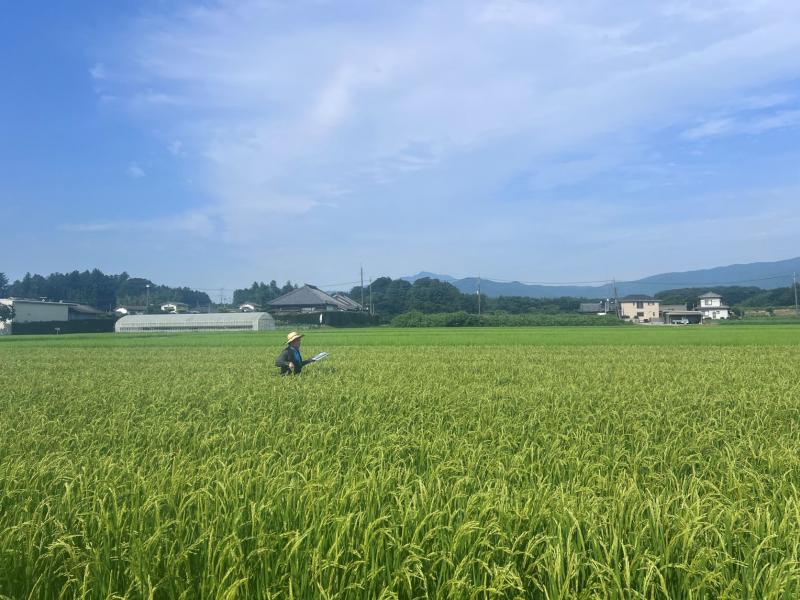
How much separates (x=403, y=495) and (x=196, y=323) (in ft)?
227

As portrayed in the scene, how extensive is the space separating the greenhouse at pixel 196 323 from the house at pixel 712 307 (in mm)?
100535

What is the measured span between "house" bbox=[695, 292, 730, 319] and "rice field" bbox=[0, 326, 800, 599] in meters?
131

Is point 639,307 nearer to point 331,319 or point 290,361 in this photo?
point 331,319

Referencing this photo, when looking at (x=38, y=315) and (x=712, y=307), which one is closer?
(x=38, y=315)

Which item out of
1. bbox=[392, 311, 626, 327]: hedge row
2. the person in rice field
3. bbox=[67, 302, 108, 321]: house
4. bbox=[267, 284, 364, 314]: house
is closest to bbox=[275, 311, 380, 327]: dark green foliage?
bbox=[392, 311, 626, 327]: hedge row

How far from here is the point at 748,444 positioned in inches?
236

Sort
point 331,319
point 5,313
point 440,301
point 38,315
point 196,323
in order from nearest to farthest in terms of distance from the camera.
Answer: point 196,323
point 331,319
point 5,313
point 38,315
point 440,301

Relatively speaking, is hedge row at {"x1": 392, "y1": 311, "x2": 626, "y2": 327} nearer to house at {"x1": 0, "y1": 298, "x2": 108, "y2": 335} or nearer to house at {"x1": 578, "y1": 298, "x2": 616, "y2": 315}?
house at {"x1": 0, "y1": 298, "x2": 108, "y2": 335}

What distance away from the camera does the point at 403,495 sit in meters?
3.96

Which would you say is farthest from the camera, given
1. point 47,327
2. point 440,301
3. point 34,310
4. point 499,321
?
point 440,301

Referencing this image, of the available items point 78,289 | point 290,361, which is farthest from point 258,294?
point 290,361

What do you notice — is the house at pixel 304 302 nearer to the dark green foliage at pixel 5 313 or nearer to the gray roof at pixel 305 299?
the gray roof at pixel 305 299

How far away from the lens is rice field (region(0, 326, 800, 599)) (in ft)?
9.61

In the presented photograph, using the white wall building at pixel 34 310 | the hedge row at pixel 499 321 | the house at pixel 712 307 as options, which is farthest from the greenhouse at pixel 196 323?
the house at pixel 712 307
